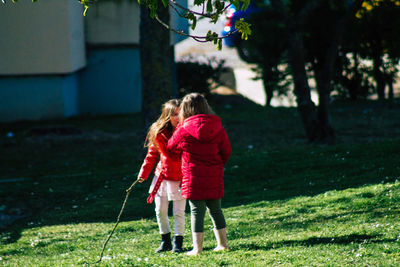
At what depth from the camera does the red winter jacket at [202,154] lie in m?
5.04

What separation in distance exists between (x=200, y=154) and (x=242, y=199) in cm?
344

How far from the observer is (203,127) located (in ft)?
16.5

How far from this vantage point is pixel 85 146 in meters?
13.6

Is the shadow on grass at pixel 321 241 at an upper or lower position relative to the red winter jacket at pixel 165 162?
lower

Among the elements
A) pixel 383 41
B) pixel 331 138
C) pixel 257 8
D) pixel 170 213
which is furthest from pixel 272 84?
pixel 170 213

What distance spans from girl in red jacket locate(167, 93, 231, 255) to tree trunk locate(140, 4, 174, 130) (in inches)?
235

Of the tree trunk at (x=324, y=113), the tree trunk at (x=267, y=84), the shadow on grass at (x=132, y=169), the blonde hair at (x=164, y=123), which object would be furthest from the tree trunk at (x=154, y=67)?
the tree trunk at (x=267, y=84)

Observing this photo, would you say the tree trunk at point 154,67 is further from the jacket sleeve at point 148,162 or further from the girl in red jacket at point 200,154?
the girl in red jacket at point 200,154

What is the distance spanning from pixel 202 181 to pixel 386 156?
518 centimetres

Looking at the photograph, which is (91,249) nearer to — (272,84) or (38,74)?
(38,74)

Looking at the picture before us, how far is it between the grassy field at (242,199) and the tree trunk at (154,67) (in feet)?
3.59

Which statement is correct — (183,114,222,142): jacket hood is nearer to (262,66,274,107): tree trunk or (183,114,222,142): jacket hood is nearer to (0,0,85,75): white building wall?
(0,0,85,75): white building wall

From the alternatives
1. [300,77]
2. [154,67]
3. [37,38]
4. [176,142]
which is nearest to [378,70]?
Answer: [300,77]

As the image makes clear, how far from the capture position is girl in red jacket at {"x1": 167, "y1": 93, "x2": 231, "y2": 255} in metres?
5.05
